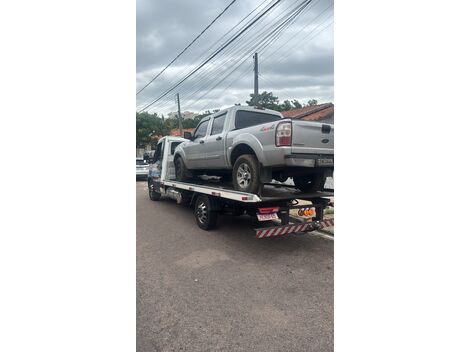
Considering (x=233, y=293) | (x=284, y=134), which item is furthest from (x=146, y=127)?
(x=233, y=293)

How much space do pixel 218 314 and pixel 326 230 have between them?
11.9 feet

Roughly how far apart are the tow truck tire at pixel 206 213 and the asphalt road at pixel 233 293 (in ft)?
0.86

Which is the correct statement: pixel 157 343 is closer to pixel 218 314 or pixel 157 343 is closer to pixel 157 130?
pixel 218 314

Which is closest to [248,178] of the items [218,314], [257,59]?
[218,314]

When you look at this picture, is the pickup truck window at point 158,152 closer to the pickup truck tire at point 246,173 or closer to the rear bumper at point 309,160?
the pickup truck tire at point 246,173

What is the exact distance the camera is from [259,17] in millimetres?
7066

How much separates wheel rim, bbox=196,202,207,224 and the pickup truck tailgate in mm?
2542

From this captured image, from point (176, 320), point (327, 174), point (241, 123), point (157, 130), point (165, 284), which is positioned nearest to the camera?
point (176, 320)

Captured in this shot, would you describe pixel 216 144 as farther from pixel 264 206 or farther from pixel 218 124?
pixel 264 206

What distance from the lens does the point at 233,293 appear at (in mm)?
3205

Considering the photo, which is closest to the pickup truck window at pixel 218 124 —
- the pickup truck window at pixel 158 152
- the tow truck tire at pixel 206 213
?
the tow truck tire at pixel 206 213

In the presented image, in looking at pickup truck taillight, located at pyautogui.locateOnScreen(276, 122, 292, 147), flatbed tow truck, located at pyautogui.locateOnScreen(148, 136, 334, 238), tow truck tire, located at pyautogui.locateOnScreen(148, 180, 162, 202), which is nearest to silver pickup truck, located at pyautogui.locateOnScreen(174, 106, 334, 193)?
pickup truck taillight, located at pyautogui.locateOnScreen(276, 122, 292, 147)

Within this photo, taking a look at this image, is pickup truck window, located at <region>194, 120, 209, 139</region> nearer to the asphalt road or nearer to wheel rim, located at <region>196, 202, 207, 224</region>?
wheel rim, located at <region>196, 202, 207, 224</region>

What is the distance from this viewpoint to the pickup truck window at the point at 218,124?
19.8 feet
